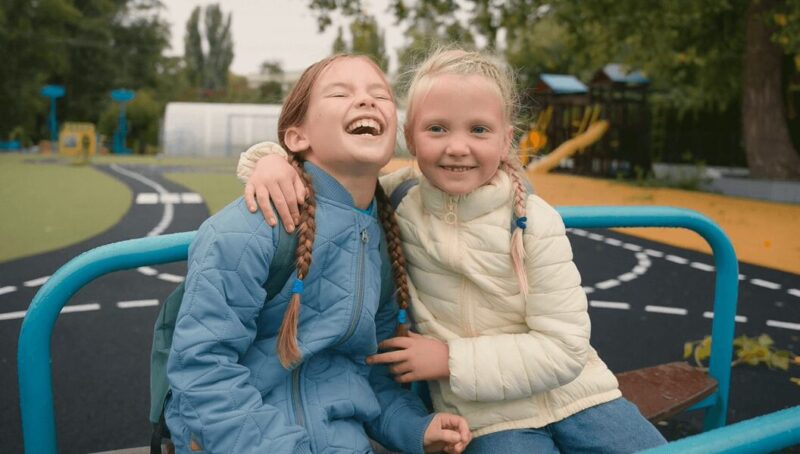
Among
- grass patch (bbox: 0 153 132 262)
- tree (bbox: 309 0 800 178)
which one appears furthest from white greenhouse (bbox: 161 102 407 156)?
tree (bbox: 309 0 800 178)

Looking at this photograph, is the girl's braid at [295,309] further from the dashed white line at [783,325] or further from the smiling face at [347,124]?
the dashed white line at [783,325]

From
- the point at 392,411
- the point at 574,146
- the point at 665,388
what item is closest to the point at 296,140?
the point at 392,411

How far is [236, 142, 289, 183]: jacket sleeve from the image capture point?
5.96ft

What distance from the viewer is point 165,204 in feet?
43.6

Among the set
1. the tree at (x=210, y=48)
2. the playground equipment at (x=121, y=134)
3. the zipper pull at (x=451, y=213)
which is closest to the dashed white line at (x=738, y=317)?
the zipper pull at (x=451, y=213)

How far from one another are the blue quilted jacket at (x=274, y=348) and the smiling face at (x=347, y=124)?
0.06 meters

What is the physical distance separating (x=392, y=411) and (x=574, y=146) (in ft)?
64.3

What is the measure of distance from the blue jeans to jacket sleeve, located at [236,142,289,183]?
0.85 meters

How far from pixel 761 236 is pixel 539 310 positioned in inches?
357

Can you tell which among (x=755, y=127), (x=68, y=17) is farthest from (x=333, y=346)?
(x=68, y=17)

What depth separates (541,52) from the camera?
33.6 m

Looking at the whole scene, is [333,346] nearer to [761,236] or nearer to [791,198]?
[761,236]

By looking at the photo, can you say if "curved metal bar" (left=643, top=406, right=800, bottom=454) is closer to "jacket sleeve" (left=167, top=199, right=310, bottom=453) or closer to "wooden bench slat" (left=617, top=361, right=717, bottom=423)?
"jacket sleeve" (left=167, top=199, right=310, bottom=453)

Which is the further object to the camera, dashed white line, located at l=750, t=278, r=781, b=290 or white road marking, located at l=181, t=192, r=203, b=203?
white road marking, located at l=181, t=192, r=203, b=203
